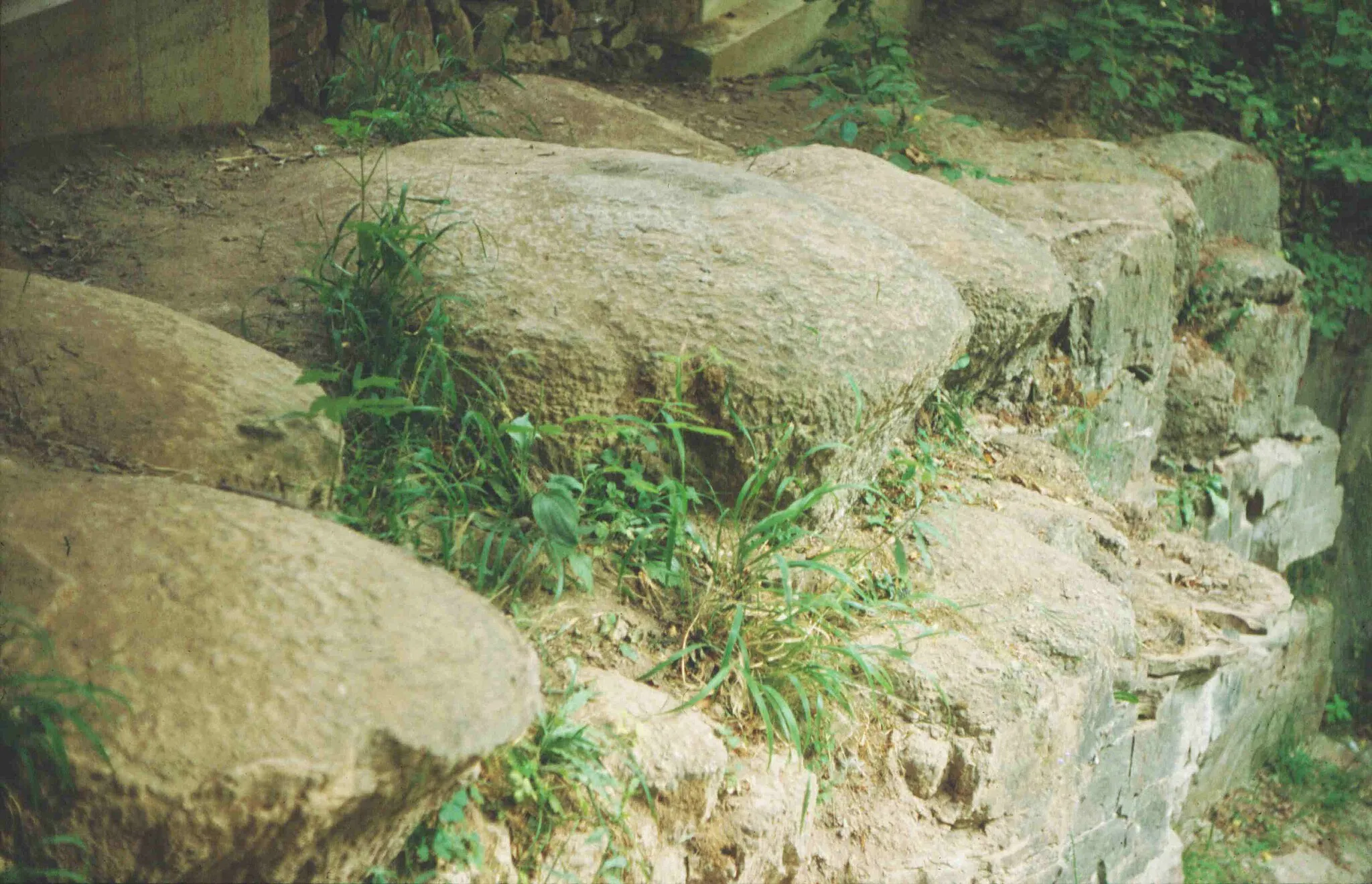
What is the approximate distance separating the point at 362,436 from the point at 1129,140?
4.59 metres

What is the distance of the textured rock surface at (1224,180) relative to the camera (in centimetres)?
527

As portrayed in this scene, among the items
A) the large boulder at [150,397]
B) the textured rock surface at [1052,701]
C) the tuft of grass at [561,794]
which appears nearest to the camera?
the tuft of grass at [561,794]

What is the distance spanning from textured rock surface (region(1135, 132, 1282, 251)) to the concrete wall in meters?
3.83

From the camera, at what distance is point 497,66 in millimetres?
4484

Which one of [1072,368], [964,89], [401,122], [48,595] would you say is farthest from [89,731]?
[964,89]

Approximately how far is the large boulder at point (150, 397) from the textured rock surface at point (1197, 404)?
12.7ft

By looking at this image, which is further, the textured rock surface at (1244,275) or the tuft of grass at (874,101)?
the textured rock surface at (1244,275)

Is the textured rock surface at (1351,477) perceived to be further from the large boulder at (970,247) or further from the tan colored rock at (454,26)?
the tan colored rock at (454,26)

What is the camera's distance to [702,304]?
→ 8.53 ft

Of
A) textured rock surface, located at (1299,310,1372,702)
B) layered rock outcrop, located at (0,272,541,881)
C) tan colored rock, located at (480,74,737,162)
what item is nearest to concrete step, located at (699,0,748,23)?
tan colored rock, located at (480,74,737,162)

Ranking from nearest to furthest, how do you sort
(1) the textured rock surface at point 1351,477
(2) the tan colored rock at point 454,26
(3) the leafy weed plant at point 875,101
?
(2) the tan colored rock at point 454,26 → (3) the leafy weed plant at point 875,101 → (1) the textured rock surface at point 1351,477

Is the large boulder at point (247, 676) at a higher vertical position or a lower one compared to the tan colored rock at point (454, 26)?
lower

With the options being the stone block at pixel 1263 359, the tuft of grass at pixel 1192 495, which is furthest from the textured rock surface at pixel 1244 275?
the tuft of grass at pixel 1192 495

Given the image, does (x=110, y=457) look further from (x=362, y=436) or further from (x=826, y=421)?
(x=826, y=421)
